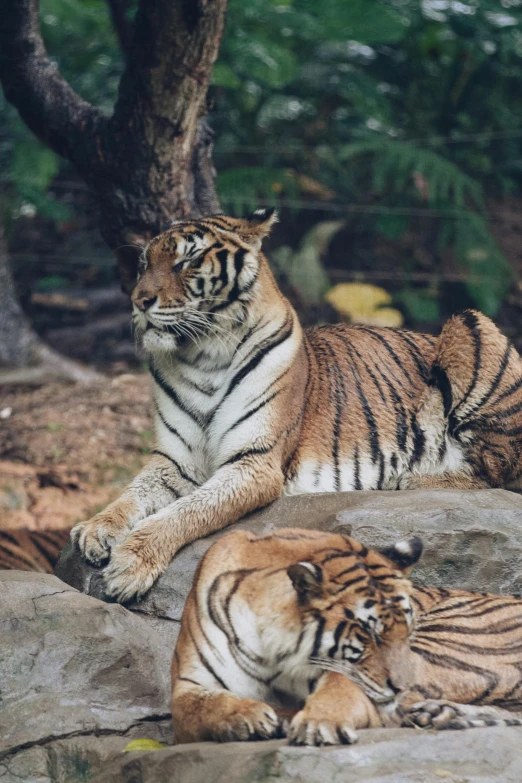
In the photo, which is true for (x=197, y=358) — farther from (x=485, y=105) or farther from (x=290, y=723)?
(x=485, y=105)

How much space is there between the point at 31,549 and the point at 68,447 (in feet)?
5.73

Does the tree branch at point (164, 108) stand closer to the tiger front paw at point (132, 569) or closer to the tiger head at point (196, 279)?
the tiger head at point (196, 279)

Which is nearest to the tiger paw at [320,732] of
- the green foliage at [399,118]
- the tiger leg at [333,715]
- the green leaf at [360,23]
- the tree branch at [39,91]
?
the tiger leg at [333,715]

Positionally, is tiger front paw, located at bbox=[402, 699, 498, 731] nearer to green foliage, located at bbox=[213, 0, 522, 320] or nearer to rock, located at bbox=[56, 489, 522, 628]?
rock, located at bbox=[56, 489, 522, 628]

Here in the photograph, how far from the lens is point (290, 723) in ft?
11.4

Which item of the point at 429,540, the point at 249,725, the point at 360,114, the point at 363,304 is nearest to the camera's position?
the point at 249,725

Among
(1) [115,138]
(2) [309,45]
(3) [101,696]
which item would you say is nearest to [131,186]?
(1) [115,138]

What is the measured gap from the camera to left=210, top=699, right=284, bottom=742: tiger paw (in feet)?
11.6

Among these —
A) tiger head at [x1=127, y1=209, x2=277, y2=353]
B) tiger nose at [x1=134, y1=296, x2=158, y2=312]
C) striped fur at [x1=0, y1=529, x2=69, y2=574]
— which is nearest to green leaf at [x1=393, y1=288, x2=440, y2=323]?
striped fur at [x1=0, y1=529, x2=69, y2=574]

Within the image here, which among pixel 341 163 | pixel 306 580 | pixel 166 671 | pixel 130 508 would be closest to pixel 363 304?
pixel 341 163

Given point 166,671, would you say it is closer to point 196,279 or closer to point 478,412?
point 196,279

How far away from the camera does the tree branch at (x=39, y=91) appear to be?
688 cm

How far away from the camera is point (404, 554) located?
4000 millimetres

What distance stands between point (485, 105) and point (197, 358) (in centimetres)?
765
